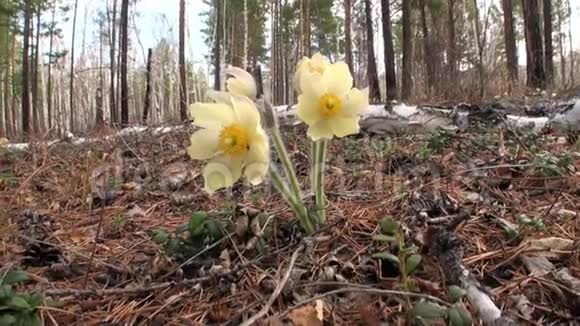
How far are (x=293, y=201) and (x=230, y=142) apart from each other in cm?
27

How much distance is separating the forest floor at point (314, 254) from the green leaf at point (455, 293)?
14 mm

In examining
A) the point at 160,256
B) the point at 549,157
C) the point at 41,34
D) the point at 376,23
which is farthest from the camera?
the point at 41,34

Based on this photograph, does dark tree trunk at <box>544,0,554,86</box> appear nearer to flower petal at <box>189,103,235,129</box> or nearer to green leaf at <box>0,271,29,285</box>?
flower petal at <box>189,103,235,129</box>

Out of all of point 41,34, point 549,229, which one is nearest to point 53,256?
point 549,229

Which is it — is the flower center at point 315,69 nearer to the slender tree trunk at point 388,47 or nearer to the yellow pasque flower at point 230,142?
the yellow pasque flower at point 230,142

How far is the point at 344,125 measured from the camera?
4.19 feet

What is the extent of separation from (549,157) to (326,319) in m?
1.33

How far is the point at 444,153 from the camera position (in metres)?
2.65

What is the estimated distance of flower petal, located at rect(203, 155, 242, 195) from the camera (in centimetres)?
122

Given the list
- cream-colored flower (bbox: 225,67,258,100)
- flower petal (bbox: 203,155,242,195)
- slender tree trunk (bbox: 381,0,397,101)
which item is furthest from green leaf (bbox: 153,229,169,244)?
slender tree trunk (bbox: 381,0,397,101)

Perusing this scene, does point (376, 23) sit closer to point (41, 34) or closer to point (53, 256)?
point (41, 34)

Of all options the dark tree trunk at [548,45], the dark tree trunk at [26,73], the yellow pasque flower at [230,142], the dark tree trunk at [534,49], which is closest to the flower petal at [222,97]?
the yellow pasque flower at [230,142]

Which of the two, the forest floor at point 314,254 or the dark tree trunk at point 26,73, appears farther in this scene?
the dark tree trunk at point 26,73

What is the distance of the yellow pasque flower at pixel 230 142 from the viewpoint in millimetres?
1177
